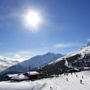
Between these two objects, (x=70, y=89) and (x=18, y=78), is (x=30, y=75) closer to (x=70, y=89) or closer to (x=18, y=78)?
(x=18, y=78)

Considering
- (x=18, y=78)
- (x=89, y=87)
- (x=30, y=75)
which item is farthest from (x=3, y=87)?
(x=30, y=75)

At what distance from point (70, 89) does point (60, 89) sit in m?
2.26

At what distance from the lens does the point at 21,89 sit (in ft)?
126

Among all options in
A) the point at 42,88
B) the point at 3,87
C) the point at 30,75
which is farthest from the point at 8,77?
the point at 42,88

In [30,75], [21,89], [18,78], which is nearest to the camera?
[21,89]

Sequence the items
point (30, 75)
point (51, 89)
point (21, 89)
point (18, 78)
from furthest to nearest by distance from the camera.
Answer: point (30, 75) < point (18, 78) < point (21, 89) < point (51, 89)

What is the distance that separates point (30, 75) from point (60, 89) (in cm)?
4580

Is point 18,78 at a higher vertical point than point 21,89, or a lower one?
higher

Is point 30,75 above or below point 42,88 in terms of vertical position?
above

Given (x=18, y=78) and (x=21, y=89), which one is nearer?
(x=21, y=89)

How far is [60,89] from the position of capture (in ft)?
120

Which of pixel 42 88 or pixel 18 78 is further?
pixel 18 78

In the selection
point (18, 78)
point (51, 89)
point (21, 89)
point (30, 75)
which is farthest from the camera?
point (30, 75)

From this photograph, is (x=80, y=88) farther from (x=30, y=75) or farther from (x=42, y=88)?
(x=30, y=75)
